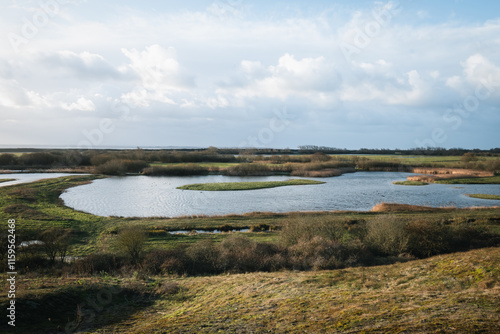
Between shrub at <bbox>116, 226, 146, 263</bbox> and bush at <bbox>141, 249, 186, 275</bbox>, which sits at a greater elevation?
shrub at <bbox>116, 226, 146, 263</bbox>

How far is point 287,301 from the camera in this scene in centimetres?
1077

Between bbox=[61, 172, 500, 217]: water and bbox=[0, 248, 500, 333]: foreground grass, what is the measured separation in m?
27.9

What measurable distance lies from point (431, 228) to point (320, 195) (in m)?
34.1

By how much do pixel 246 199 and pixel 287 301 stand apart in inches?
1644

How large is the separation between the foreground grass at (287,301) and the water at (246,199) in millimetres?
27889

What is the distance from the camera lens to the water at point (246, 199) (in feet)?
144

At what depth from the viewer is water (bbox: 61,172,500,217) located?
43.9 m

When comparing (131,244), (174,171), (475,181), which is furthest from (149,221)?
(475,181)

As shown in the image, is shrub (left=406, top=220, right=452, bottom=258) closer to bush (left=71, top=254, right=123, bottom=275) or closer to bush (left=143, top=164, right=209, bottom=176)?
bush (left=71, top=254, right=123, bottom=275)

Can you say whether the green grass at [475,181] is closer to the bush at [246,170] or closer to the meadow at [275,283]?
the bush at [246,170]

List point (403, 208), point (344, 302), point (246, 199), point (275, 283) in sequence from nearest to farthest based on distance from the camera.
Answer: point (344, 302)
point (275, 283)
point (403, 208)
point (246, 199)

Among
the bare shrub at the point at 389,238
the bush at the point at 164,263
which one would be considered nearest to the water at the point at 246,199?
the bare shrub at the point at 389,238

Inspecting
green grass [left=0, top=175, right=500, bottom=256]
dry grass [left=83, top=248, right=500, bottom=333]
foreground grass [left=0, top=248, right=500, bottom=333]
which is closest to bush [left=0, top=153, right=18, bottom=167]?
green grass [left=0, top=175, right=500, bottom=256]

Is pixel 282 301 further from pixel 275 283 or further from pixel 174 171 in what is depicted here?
pixel 174 171
